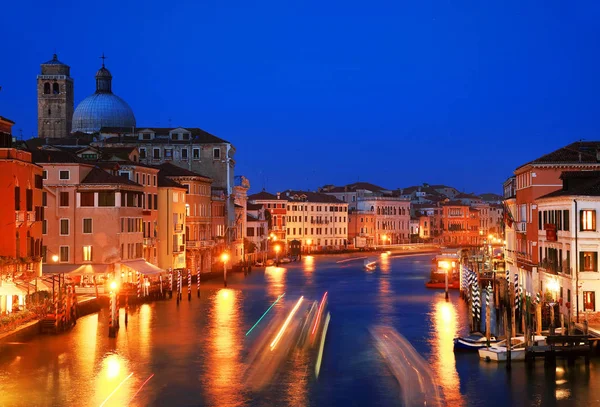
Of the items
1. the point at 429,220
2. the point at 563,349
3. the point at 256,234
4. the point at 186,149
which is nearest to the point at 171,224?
the point at 186,149

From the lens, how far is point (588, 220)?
91.8ft

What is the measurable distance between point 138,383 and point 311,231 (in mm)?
76530

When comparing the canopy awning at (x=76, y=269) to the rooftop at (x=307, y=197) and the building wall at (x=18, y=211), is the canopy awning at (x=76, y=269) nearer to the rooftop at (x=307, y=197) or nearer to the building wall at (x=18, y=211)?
the building wall at (x=18, y=211)

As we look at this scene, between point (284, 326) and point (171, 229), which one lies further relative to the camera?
point (171, 229)

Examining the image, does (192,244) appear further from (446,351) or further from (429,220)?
(429,220)

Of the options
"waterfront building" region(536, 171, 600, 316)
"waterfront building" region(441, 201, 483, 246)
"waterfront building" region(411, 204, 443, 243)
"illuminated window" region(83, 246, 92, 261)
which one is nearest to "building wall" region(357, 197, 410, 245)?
"waterfront building" region(411, 204, 443, 243)

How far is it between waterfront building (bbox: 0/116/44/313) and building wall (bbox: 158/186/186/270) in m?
17.7

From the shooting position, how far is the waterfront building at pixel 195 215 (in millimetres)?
54188

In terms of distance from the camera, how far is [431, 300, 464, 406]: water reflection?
21653mm

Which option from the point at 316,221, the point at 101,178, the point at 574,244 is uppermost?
the point at 101,178

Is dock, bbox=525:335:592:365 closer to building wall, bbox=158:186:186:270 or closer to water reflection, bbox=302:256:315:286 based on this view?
building wall, bbox=158:186:186:270

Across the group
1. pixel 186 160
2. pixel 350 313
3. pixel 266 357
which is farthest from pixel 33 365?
pixel 186 160

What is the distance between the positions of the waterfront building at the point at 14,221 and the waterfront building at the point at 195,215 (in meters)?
22.1

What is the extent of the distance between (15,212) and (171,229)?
67.0 feet
